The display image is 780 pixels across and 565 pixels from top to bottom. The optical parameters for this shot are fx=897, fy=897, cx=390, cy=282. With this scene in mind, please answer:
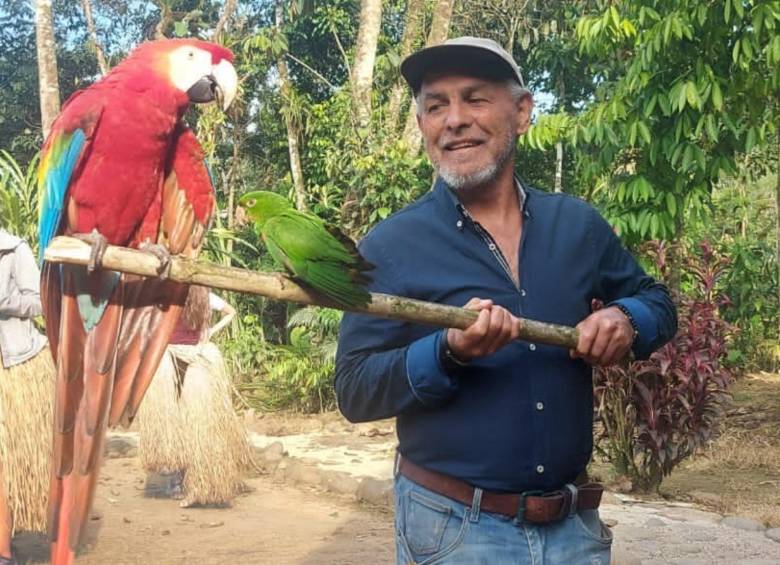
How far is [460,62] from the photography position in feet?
5.50

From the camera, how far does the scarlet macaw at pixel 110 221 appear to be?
1863 millimetres

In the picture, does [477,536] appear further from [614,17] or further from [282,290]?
[614,17]

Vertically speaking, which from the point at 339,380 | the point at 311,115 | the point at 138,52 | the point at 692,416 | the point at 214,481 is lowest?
the point at 214,481

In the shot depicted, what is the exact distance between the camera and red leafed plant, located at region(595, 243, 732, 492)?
478 cm

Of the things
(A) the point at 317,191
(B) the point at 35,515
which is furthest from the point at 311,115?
(B) the point at 35,515

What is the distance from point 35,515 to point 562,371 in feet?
9.13

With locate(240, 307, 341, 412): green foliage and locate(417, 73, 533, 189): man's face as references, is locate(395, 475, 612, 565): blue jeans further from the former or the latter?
locate(240, 307, 341, 412): green foliage

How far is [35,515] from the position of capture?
366 cm

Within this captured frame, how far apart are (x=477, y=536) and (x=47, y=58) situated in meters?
2.66

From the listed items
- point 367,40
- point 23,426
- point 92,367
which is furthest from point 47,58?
point 367,40

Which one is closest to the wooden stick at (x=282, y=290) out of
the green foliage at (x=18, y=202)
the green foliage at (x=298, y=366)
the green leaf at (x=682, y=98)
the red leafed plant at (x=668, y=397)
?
the green foliage at (x=18, y=202)

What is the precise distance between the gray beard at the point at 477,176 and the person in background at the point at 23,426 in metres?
2.01

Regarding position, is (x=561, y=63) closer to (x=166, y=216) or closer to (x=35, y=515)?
(x=35, y=515)

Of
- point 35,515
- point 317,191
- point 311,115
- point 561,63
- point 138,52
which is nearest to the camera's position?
point 138,52
